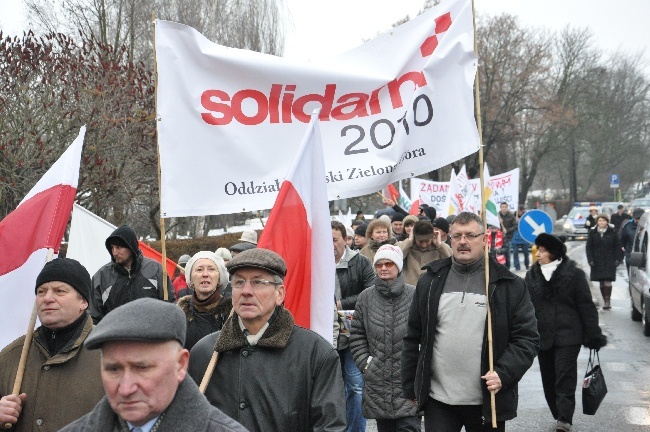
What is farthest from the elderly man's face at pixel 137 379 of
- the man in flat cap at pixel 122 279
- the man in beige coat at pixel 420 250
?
the man in beige coat at pixel 420 250

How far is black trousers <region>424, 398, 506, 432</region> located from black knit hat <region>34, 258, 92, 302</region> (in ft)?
7.66

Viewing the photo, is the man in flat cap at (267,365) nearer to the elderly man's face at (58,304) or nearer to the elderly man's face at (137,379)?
the elderly man's face at (58,304)

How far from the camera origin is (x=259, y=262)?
152 inches

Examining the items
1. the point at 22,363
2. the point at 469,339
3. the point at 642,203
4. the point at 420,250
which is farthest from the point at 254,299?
the point at 642,203

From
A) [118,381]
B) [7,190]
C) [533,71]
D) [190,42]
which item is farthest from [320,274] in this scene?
[533,71]

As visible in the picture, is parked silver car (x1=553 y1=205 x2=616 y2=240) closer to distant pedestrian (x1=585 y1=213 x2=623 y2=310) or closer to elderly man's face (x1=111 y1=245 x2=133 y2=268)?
distant pedestrian (x1=585 y1=213 x2=623 y2=310)

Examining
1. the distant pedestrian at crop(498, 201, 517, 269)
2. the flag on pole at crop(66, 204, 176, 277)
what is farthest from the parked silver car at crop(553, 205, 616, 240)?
the flag on pole at crop(66, 204, 176, 277)

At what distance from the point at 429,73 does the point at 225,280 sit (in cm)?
197

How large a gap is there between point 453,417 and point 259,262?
2.28 metres

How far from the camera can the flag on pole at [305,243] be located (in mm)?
4816

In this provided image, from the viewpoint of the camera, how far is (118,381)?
2379 mm

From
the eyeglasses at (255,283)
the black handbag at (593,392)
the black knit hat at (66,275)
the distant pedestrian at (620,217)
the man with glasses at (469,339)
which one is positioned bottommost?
the black handbag at (593,392)

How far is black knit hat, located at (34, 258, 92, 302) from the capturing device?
4.16 metres

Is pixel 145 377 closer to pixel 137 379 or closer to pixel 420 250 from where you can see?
pixel 137 379
